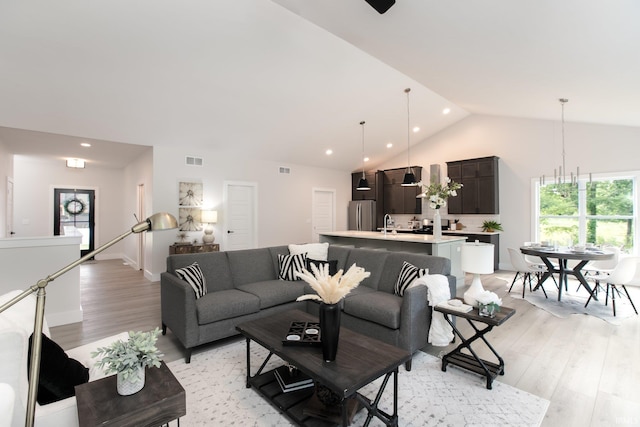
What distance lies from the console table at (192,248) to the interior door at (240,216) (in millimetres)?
653

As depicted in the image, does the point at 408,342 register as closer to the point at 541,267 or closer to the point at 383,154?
the point at 541,267

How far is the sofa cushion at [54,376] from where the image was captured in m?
1.44

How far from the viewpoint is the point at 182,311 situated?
3.02 m

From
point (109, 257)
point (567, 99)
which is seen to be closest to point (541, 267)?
point (567, 99)

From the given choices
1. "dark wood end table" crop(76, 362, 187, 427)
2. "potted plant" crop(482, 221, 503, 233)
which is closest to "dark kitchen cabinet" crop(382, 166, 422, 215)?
"potted plant" crop(482, 221, 503, 233)

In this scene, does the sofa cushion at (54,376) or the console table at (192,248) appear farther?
the console table at (192,248)

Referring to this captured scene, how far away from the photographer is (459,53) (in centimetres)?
354

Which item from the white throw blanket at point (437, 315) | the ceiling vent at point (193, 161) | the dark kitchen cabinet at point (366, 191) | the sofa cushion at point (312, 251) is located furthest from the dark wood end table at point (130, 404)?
the dark kitchen cabinet at point (366, 191)

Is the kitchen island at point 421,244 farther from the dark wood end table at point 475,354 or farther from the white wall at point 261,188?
the dark wood end table at point 475,354

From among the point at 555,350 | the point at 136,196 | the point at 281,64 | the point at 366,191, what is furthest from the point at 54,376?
the point at 366,191

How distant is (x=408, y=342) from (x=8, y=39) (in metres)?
5.10

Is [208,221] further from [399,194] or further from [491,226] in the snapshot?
[491,226]

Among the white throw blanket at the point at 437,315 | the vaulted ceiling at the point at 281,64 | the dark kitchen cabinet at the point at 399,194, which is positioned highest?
the vaulted ceiling at the point at 281,64

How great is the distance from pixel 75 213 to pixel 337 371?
9.95 metres
